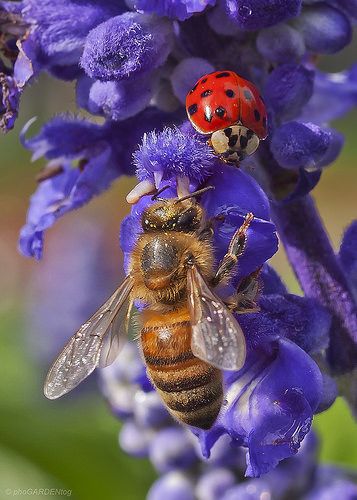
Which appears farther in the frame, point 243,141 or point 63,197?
point 63,197

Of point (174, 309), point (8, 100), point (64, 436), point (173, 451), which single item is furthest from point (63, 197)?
point (64, 436)

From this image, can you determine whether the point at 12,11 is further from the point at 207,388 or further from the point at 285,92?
the point at 207,388

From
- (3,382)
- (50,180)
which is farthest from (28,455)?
(50,180)

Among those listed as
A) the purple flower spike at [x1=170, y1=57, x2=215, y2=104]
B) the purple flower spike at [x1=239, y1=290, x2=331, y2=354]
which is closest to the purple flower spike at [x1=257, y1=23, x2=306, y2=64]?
the purple flower spike at [x1=170, y1=57, x2=215, y2=104]

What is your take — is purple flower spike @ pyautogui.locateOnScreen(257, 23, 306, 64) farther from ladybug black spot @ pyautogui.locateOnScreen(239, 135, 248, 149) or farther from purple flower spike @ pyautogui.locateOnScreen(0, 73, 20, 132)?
purple flower spike @ pyautogui.locateOnScreen(0, 73, 20, 132)

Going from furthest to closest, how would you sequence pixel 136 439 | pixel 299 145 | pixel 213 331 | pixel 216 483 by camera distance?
1. pixel 136 439
2. pixel 216 483
3. pixel 299 145
4. pixel 213 331

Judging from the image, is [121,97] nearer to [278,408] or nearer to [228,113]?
[228,113]
